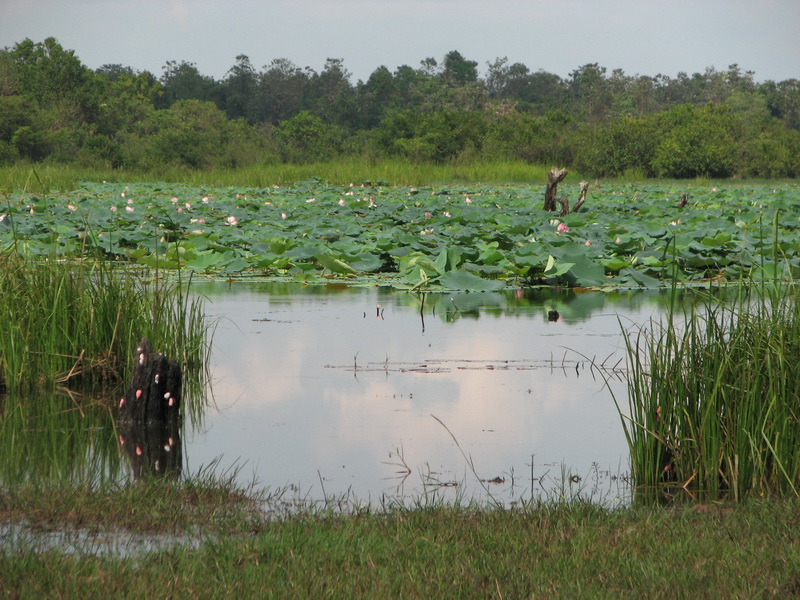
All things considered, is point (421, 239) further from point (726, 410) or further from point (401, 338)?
point (726, 410)

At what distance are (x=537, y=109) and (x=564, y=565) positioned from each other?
206ft

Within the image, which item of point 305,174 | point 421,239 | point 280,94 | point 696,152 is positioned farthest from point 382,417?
point 280,94

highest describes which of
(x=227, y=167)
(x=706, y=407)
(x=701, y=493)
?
(x=227, y=167)

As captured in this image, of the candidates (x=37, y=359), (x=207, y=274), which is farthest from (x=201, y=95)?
(x=37, y=359)

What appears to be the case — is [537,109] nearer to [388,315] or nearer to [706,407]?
[388,315]

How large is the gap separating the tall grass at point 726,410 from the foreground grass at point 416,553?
29cm

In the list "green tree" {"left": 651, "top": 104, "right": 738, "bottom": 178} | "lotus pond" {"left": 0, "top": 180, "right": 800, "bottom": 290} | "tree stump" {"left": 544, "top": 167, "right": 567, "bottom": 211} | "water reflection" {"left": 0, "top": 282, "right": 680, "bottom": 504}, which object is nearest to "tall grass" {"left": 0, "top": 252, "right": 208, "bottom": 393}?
"water reflection" {"left": 0, "top": 282, "right": 680, "bottom": 504}

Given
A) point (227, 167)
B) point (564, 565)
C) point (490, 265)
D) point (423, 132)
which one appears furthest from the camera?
point (423, 132)

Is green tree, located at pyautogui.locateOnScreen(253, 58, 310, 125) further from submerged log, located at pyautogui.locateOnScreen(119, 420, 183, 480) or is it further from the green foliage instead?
submerged log, located at pyautogui.locateOnScreen(119, 420, 183, 480)

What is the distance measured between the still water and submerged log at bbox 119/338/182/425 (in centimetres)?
18

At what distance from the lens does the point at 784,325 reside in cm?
396

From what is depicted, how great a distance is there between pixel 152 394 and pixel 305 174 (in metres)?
19.7

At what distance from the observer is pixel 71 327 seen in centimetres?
569

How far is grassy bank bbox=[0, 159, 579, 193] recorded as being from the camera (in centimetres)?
2328
